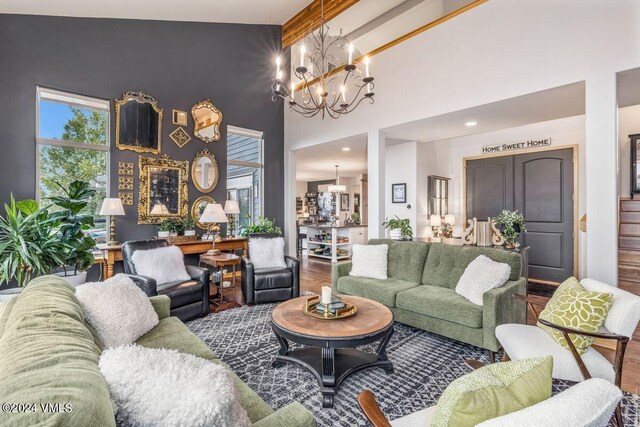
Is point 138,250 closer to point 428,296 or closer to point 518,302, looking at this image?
point 428,296

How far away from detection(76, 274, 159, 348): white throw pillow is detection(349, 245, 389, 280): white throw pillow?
239cm

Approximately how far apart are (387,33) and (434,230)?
13.3 feet

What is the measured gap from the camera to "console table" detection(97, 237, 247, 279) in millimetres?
4391

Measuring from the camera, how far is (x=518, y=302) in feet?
10.1

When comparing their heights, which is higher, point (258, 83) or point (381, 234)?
point (258, 83)

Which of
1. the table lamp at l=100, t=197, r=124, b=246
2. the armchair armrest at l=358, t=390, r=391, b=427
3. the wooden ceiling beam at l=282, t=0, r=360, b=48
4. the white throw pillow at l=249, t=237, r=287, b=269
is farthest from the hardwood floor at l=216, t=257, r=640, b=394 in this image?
the wooden ceiling beam at l=282, t=0, r=360, b=48

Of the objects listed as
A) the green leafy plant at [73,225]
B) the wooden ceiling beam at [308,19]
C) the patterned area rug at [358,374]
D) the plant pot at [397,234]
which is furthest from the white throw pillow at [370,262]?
the wooden ceiling beam at [308,19]

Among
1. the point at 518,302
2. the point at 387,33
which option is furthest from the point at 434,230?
the point at 387,33

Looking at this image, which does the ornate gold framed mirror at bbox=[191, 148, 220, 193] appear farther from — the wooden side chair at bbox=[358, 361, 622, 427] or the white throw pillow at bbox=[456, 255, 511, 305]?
the wooden side chair at bbox=[358, 361, 622, 427]

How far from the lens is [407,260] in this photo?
12.9 ft

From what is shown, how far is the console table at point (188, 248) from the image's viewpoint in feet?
14.4

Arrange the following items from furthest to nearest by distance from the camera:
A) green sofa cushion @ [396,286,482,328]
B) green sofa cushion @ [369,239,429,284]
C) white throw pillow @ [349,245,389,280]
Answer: white throw pillow @ [349,245,389,280], green sofa cushion @ [369,239,429,284], green sofa cushion @ [396,286,482,328]

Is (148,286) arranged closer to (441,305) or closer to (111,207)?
(111,207)

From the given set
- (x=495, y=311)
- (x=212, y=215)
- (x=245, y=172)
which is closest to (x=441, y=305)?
(x=495, y=311)
